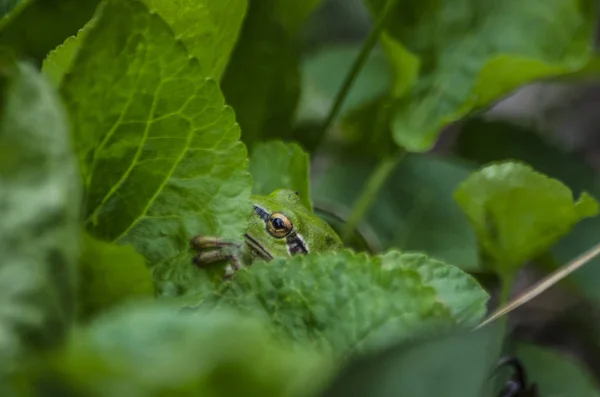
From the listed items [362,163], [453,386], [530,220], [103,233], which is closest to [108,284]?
[103,233]

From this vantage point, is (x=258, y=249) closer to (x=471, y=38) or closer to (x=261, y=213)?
(x=261, y=213)

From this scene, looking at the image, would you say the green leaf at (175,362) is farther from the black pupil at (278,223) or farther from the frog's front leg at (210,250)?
the black pupil at (278,223)

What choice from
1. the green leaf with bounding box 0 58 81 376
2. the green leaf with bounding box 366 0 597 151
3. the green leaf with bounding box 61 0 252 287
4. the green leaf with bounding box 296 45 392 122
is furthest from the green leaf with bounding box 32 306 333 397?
the green leaf with bounding box 296 45 392 122

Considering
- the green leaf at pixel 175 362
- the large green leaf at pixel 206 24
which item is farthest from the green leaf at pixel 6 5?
the green leaf at pixel 175 362

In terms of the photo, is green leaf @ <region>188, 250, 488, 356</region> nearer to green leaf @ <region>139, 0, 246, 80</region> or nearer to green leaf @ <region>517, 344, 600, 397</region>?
green leaf @ <region>139, 0, 246, 80</region>

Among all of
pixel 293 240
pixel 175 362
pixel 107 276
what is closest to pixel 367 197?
pixel 293 240
